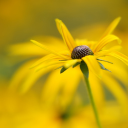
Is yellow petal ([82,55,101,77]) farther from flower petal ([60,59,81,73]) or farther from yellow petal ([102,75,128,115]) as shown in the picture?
yellow petal ([102,75,128,115])

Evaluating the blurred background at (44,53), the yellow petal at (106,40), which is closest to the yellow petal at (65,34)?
the yellow petal at (106,40)

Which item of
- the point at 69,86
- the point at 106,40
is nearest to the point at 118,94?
the point at 69,86

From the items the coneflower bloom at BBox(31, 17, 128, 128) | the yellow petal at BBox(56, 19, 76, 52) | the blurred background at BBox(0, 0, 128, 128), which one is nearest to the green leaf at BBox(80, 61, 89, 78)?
the coneflower bloom at BBox(31, 17, 128, 128)

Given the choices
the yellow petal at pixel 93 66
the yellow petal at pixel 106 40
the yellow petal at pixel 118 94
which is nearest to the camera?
the yellow petal at pixel 93 66

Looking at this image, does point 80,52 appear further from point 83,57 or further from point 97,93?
point 97,93

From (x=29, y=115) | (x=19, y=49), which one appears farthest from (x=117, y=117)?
(x=19, y=49)

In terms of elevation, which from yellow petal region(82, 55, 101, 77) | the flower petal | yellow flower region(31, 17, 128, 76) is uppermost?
yellow flower region(31, 17, 128, 76)

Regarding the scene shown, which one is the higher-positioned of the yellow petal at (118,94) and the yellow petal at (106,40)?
the yellow petal at (106,40)

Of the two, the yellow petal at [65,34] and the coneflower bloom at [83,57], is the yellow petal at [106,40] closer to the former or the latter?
the coneflower bloom at [83,57]

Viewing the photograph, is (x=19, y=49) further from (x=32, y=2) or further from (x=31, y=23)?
(x=32, y=2)
